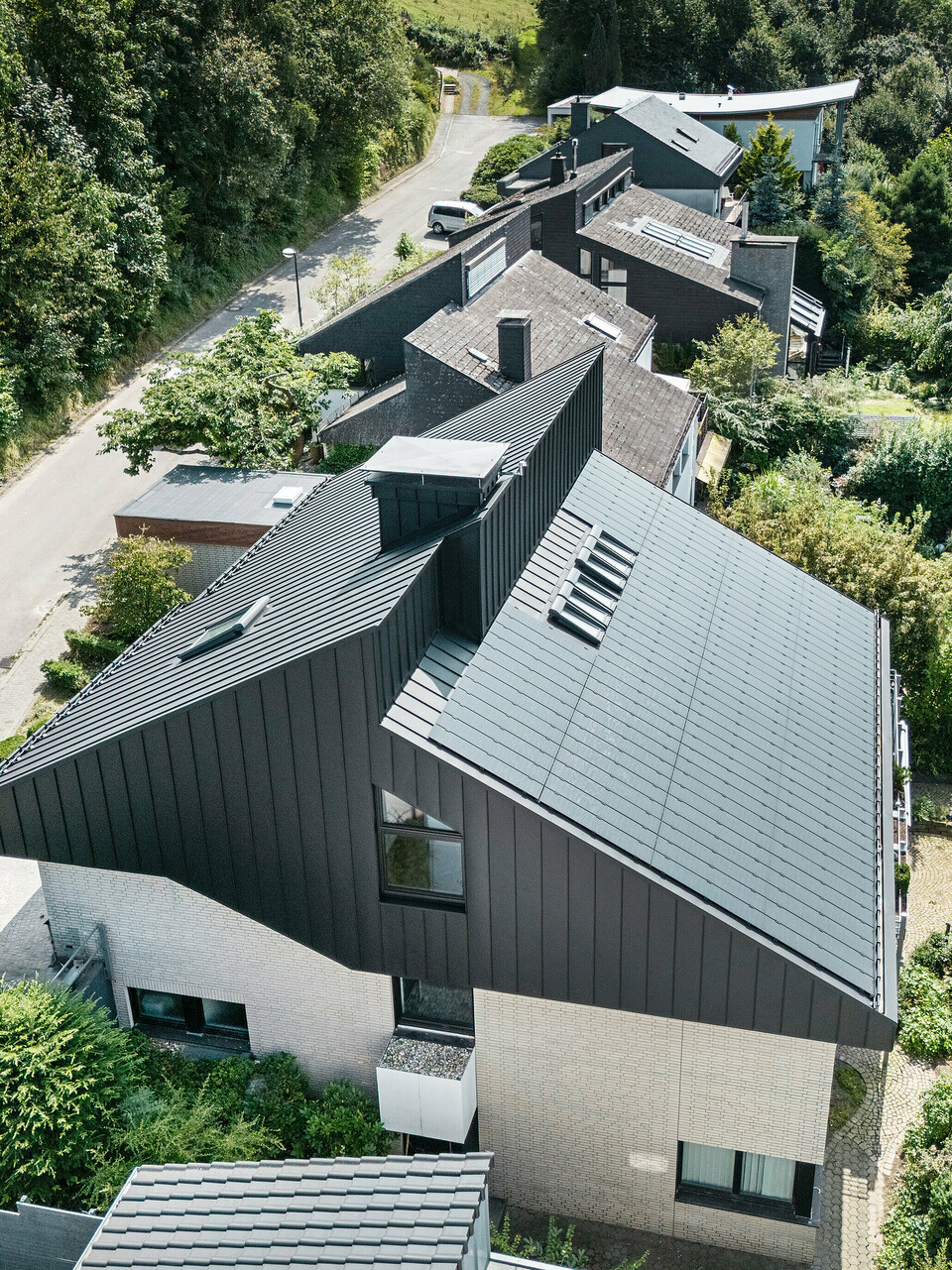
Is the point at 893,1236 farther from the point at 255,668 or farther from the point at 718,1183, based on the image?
the point at 255,668

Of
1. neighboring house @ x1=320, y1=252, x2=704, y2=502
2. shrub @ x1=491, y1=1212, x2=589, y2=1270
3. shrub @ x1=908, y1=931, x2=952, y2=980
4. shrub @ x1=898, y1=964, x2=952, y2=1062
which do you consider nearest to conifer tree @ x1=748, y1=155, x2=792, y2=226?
neighboring house @ x1=320, y1=252, x2=704, y2=502

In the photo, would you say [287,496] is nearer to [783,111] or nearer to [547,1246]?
[547,1246]

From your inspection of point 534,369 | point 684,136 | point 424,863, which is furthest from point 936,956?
point 684,136

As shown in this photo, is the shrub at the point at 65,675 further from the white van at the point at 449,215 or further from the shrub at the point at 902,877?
the white van at the point at 449,215

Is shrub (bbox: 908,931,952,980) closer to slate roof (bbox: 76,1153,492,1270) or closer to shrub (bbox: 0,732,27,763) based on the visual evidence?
slate roof (bbox: 76,1153,492,1270)

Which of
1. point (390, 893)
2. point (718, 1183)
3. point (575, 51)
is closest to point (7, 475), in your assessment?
point (390, 893)

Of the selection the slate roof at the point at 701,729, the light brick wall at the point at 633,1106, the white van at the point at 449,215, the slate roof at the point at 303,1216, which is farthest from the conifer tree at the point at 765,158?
the slate roof at the point at 303,1216
